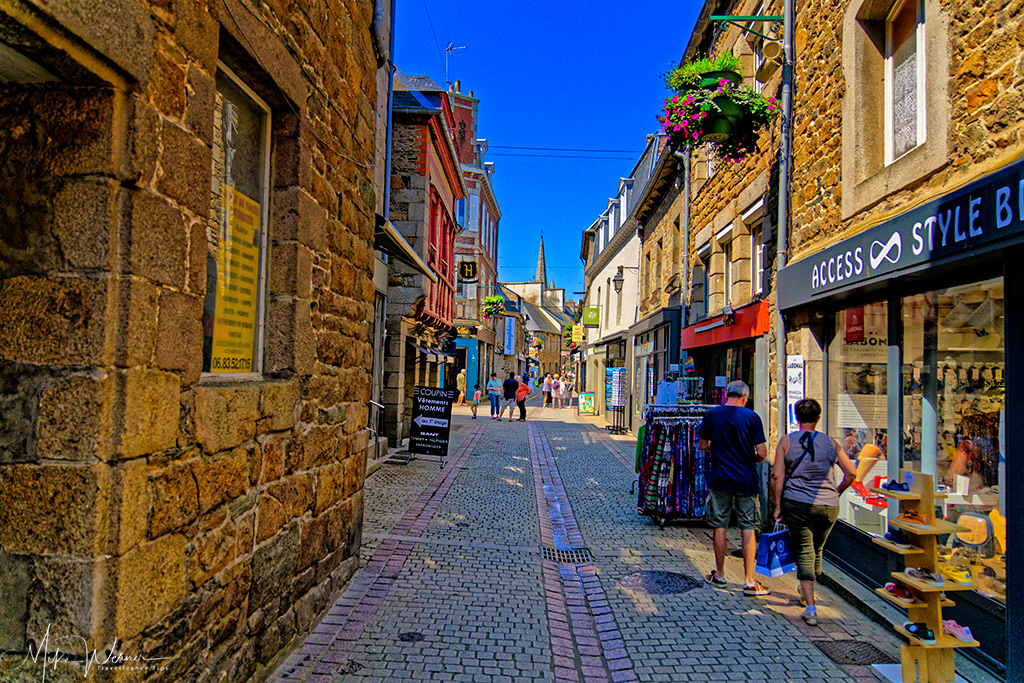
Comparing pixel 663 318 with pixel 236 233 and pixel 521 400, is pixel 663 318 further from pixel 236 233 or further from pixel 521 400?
pixel 236 233

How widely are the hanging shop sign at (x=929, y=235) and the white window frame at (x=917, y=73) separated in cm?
77

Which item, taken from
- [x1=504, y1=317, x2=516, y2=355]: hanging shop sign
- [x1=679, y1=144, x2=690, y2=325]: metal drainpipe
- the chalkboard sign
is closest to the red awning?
[x1=679, y1=144, x2=690, y2=325]: metal drainpipe

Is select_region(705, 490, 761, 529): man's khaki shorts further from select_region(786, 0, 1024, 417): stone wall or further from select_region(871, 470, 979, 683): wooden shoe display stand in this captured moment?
select_region(786, 0, 1024, 417): stone wall

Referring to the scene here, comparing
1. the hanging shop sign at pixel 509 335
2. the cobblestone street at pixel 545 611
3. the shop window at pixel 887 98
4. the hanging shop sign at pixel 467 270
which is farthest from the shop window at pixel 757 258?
the hanging shop sign at pixel 509 335

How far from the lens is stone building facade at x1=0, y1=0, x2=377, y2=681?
7.20ft

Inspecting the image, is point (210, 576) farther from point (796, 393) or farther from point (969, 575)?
point (796, 393)

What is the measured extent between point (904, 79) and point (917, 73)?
256 millimetres

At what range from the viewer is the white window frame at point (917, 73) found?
16.1 feet

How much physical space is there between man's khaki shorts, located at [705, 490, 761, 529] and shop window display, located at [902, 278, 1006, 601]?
1.21m

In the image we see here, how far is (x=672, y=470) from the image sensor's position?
7.27 m

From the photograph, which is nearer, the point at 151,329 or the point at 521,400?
the point at 151,329

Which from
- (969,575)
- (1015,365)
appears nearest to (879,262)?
(1015,365)

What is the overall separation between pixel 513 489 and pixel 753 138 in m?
5.59

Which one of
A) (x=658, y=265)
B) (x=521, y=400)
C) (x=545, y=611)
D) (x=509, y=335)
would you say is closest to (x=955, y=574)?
(x=545, y=611)
